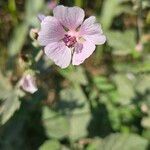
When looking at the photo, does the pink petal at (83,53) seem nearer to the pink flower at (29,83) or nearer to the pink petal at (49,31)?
the pink petal at (49,31)

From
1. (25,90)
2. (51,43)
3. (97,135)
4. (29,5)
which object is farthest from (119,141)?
(29,5)

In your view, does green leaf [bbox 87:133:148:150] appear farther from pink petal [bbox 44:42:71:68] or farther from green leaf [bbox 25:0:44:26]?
green leaf [bbox 25:0:44:26]

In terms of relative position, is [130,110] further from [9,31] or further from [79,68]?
[9,31]

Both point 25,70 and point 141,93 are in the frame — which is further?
point 141,93

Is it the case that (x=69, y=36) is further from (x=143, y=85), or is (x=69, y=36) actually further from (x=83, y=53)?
(x=143, y=85)

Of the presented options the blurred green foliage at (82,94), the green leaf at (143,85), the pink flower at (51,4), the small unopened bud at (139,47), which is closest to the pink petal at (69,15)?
the blurred green foliage at (82,94)

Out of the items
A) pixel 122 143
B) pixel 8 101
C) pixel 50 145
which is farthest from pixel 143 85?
pixel 8 101

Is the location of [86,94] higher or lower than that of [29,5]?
lower
